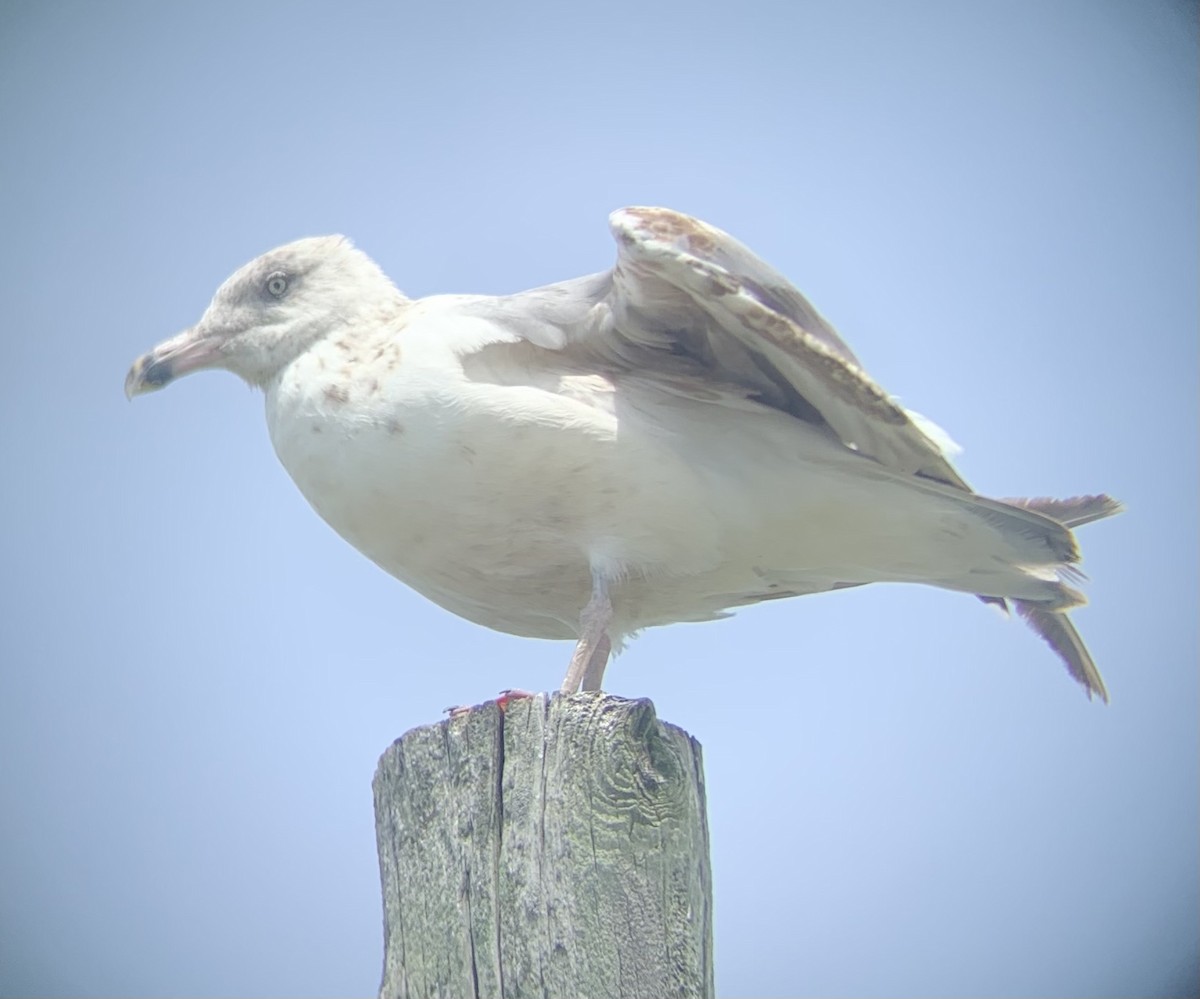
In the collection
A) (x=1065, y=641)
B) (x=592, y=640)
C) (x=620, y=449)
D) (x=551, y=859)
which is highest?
(x=620, y=449)

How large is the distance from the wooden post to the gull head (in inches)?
81.6

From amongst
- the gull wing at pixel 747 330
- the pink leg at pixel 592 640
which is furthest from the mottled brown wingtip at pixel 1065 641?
the pink leg at pixel 592 640

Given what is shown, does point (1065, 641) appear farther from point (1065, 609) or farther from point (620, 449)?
point (620, 449)

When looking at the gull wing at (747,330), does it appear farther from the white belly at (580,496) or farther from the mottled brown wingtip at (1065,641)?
the mottled brown wingtip at (1065,641)

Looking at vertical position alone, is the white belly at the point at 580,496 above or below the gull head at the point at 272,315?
below

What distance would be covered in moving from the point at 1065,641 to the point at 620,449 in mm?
2105

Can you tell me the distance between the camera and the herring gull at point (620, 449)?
4.22 m

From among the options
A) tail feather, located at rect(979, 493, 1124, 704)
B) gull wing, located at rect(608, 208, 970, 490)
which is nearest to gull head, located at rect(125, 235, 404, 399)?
gull wing, located at rect(608, 208, 970, 490)

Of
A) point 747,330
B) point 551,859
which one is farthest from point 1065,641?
point 551,859

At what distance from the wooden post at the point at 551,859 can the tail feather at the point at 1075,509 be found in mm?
2179

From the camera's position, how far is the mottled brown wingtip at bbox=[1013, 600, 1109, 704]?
5.23m

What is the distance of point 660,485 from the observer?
14.3 feet

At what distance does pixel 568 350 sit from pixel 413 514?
0.75 meters

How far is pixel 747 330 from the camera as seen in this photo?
13.8ft
